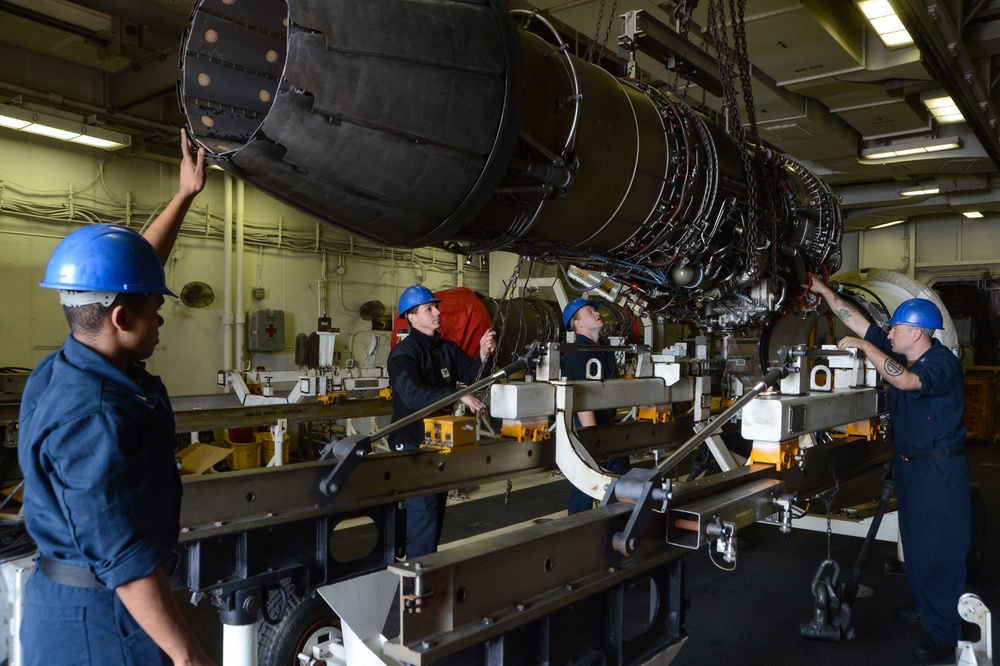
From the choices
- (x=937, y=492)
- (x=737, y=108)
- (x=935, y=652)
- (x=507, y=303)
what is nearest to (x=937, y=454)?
(x=937, y=492)

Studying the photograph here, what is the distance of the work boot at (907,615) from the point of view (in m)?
3.51

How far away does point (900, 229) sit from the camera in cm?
1164

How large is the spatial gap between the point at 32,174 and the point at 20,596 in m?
6.46

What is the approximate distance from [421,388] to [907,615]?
8.60ft

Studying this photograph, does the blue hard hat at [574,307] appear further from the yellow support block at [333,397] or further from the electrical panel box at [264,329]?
the electrical panel box at [264,329]

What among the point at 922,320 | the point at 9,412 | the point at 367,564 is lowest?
the point at 367,564

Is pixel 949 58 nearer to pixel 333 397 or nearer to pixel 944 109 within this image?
pixel 944 109

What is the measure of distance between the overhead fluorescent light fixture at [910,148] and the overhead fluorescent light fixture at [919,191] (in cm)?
174

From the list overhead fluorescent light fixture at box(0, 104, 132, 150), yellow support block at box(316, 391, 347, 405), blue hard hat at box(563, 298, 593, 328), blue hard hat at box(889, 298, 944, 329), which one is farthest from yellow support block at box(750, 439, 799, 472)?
overhead fluorescent light fixture at box(0, 104, 132, 150)

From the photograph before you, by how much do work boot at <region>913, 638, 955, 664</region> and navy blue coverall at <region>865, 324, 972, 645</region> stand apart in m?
0.03

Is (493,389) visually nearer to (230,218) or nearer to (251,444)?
(251,444)

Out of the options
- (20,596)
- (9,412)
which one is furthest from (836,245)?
(9,412)

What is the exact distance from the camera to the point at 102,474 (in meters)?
1.25

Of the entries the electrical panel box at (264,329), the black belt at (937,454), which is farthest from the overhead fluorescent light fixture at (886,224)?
the black belt at (937,454)
